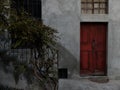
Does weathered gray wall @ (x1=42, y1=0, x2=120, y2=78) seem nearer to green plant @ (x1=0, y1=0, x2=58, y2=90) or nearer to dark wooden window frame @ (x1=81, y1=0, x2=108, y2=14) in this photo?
dark wooden window frame @ (x1=81, y1=0, x2=108, y2=14)

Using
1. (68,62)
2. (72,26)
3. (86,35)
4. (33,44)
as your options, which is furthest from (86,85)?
(33,44)

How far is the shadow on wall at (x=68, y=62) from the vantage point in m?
12.9

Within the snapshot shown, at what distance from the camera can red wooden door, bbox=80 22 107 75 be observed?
43.4 ft

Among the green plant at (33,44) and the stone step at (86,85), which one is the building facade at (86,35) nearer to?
the stone step at (86,85)

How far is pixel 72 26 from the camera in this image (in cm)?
1290

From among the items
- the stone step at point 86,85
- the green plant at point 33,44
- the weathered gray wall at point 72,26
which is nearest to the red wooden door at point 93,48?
the weathered gray wall at point 72,26

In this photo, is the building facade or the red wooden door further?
the red wooden door

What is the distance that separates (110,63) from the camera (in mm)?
13188

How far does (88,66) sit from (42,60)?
146 inches

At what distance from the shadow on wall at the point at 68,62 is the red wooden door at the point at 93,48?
15.9 inches

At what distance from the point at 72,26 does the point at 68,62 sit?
55.1 inches

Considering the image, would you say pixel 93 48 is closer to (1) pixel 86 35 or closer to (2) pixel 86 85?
(1) pixel 86 35

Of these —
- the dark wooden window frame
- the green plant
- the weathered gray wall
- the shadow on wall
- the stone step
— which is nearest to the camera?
the green plant

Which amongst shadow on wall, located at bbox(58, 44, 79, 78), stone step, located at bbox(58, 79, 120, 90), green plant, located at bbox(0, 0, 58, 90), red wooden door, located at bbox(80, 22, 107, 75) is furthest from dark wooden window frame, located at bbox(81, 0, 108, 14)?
green plant, located at bbox(0, 0, 58, 90)
